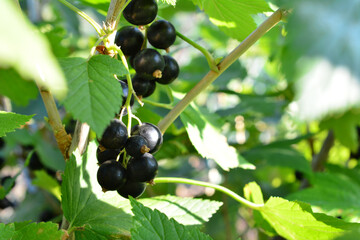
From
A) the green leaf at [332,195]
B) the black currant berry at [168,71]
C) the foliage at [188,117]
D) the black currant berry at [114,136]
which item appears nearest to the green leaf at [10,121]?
the foliage at [188,117]

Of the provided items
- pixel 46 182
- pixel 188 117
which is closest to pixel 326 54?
pixel 188 117

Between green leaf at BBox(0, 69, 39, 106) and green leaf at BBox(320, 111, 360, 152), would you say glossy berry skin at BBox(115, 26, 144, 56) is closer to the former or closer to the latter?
green leaf at BBox(0, 69, 39, 106)

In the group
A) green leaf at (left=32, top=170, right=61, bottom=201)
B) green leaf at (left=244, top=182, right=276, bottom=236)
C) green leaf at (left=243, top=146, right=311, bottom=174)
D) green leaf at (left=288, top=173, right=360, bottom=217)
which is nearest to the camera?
green leaf at (left=244, top=182, right=276, bottom=236)

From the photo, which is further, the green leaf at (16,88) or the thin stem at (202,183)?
the green leaf at (16,88)

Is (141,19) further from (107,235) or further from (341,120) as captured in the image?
(341,120)

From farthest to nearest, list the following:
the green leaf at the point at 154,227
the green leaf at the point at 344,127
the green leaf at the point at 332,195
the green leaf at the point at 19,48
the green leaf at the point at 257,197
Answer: the green leaf at the point at 344,127 → the green leaf at the point at 332,195 → the green leaf at the point at 257,197 → the green leaf at the point at 154,227 → the green leaf at the point at 19,48

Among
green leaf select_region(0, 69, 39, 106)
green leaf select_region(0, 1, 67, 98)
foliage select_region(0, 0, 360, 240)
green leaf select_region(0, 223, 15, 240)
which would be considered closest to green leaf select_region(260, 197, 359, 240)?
foliage select_region(0, 0, 360, 240)

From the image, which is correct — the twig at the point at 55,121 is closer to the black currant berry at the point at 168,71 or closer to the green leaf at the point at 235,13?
the black currant berry at the point at 168,71
